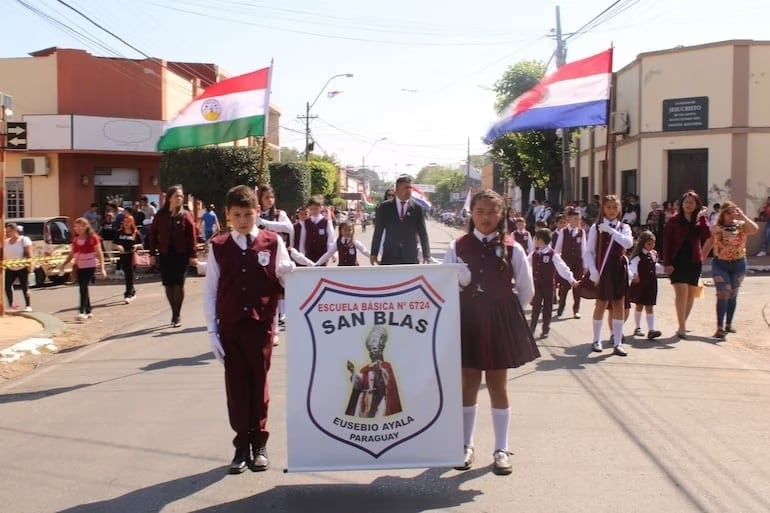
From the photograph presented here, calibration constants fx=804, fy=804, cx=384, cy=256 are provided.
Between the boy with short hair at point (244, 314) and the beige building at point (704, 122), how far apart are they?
20.0 m

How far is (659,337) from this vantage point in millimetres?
10320

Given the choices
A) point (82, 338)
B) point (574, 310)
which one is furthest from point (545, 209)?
point (82, 338)

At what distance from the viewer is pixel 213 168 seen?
2370 centimetres

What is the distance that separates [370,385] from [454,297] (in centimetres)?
73

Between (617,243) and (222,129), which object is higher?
(222,129)

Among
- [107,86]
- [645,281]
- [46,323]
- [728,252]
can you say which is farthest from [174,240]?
[107,86]

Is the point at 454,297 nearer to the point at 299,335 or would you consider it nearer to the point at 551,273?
the point at 299,335

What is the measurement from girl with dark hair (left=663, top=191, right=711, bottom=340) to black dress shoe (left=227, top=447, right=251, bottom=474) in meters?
6.89

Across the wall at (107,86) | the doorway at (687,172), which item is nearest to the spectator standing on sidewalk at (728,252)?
the doorway at (687,172)

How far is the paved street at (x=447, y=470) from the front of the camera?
466 centimetres

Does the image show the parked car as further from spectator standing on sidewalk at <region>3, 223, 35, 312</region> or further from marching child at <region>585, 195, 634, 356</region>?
marching child at <region>585, 195, 634, 356</region>

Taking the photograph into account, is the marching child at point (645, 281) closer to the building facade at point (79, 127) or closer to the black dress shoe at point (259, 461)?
the black dress shoe at point (259, 461)

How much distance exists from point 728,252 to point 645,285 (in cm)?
120

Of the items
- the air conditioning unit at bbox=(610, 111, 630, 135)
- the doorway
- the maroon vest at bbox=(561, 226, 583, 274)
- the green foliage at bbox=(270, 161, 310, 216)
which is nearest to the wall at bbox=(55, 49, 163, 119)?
the green foliage at bbox=(270, 161, 310, 216)
